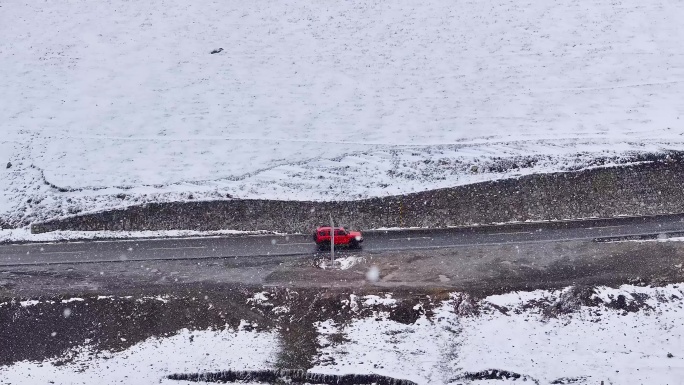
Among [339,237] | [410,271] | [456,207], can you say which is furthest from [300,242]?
[456,207]

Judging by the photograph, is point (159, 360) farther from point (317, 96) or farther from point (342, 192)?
point (317, 96)

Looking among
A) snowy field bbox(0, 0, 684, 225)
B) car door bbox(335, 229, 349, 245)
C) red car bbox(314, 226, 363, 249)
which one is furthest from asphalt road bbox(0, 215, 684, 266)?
snowy field bbox(0, 0, 684, 225)

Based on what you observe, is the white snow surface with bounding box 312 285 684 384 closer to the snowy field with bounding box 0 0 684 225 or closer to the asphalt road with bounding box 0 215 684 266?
the asphalt road with bounding box 0 215 684 266

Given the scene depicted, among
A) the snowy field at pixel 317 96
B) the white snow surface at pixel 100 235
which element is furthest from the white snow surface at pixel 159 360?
the snowy field at pixel 317 96

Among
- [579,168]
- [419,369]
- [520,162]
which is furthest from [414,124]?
[419,369]

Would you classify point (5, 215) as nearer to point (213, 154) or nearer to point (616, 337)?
point (213, 154)
